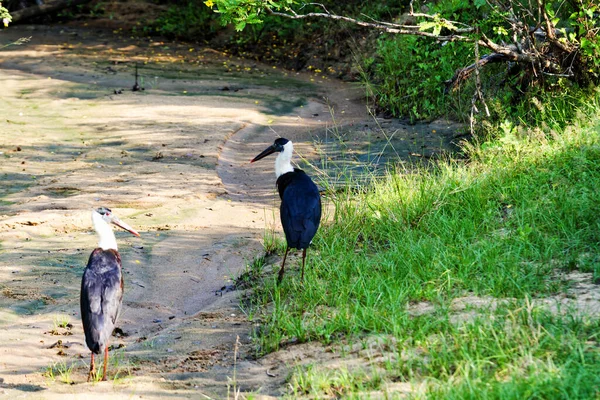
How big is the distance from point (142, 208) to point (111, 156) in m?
1.70

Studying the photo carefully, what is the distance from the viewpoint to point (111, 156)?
8.76m

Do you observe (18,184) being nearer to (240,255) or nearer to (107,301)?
(240,255)

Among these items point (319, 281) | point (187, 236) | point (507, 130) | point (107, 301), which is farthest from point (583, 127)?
point (107, 301)

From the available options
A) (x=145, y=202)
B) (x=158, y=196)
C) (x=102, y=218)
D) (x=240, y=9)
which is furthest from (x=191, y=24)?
(x=102, y=218)

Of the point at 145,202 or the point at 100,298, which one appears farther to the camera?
the point at 145,202

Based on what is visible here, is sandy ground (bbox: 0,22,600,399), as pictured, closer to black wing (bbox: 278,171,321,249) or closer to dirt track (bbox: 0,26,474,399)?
dirt track (bbox: 0,26,474,399)

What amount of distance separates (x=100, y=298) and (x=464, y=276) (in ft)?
7.30

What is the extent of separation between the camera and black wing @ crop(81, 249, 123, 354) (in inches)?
171

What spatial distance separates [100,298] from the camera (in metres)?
4.54

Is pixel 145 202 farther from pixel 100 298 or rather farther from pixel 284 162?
pixel 100 298

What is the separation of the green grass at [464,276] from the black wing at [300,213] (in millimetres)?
285

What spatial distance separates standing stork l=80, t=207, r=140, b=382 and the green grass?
907mm

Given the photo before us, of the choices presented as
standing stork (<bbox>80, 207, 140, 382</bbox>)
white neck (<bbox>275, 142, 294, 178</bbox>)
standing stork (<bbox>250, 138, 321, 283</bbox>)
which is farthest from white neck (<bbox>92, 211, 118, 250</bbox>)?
white neck (<bbox>275, 142, 294, 178</bbox>)

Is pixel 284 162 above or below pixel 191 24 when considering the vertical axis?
below
